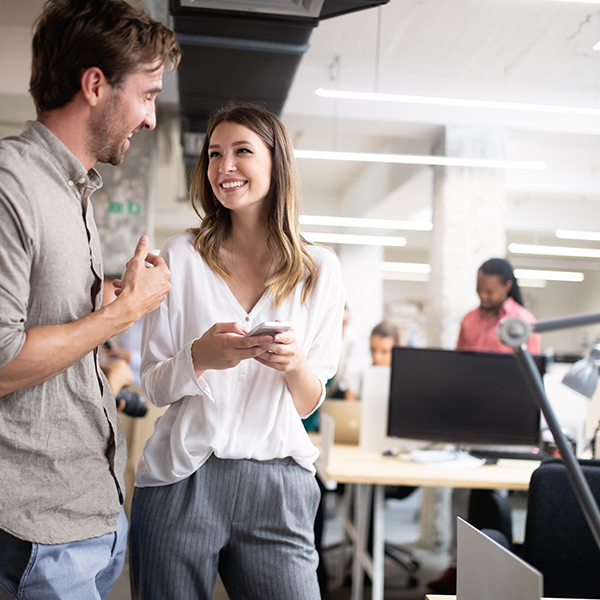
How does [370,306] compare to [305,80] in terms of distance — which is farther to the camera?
[370,306]

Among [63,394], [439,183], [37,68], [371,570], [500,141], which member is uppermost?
[500,141]

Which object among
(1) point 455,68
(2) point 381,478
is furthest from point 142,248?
(1) point 455,68

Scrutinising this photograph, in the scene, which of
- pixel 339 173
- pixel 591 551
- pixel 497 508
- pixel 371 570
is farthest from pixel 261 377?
pixel 339 173

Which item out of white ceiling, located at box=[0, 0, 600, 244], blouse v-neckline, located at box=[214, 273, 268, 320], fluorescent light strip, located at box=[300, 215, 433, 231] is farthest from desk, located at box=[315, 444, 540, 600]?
fluorescent light strip, located at box=[300, 215, 433, 231]

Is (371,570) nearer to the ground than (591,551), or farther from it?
nearer to the ground

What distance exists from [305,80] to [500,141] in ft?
6.28

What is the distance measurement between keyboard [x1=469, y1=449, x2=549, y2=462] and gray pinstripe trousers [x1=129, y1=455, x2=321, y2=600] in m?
2.07

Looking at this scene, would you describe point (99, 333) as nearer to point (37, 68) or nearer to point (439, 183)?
point (37, 68)

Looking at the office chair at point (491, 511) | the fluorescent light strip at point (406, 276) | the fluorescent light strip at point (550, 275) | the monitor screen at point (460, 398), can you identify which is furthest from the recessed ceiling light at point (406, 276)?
the office chair at point (491, 511)

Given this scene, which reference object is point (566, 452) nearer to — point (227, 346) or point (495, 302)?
point (227, 346)

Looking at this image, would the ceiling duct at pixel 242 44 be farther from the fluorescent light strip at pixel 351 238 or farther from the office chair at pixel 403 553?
the fluorescent light strip at pixel 351 238

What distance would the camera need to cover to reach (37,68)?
1.07 metres

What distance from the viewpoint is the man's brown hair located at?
3.40ft

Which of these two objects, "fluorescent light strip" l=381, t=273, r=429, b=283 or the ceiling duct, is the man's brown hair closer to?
the ceiling duct
